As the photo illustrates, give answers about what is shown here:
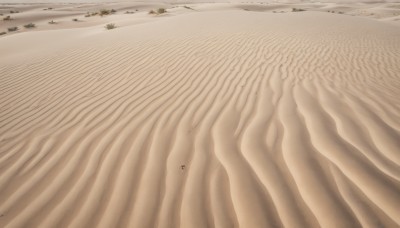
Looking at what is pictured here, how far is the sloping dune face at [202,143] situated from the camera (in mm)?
2002

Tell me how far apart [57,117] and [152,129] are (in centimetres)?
150

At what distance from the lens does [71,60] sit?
6258mm

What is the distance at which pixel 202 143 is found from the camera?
2812 millimetres

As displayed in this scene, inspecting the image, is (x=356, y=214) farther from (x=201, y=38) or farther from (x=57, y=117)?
(x=201, y=38)

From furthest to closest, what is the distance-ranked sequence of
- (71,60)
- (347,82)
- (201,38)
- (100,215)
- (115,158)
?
(201,38), (71,60), (347,82), (115,158), (100,215)

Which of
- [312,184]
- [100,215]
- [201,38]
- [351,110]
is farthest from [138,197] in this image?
[201,38]

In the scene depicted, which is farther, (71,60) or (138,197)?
(71,60)

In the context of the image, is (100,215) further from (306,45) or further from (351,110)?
(306,45)

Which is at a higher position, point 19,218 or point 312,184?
point 312,184

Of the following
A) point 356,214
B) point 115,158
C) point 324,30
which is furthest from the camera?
point 324,30

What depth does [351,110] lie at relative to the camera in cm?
330

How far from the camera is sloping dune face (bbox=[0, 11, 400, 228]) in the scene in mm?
2002

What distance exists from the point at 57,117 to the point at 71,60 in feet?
10.2

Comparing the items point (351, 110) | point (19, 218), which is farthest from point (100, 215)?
point (351, 110)
